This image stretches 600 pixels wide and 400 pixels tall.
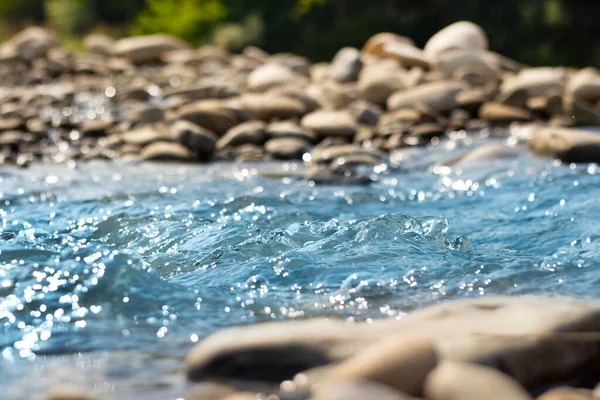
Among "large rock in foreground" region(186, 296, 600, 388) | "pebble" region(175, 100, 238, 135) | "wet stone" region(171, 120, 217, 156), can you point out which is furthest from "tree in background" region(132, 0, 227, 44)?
"large rock in foreground" region(186, 296, 600, 388)

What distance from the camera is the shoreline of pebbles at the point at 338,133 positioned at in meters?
2.79

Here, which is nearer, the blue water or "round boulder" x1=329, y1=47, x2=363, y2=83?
the blue water

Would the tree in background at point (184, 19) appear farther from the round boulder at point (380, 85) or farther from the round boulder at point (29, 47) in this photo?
the round boulder at point (380, 85)

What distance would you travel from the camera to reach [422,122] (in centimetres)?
1036

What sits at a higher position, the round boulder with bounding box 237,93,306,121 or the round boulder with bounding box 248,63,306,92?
the round boulder with bounding box 248,63,306,92

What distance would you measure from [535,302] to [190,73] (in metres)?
10.9

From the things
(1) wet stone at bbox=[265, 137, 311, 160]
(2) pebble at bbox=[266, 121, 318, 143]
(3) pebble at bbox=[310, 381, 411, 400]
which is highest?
(3) pebble at bbox=[310, 381, 411, 400]

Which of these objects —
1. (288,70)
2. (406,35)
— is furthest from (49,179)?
(406,35)

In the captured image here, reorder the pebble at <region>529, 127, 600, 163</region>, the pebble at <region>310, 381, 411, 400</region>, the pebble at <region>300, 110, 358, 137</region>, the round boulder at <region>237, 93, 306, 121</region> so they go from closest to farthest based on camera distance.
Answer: the pebble at <region>310, 381, 411, 400</region> → the pebble at <region>529, 127, 600, 163</region> → the pebble at <region>300, 110, 358, 137</region> → the round boulder at <region>237, 93, 306, 121</region>

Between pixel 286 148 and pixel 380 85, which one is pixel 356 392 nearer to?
pixel 286 148

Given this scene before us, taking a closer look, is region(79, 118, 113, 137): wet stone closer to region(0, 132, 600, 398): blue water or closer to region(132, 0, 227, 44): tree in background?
region(0, 132, 600, 398): blue water

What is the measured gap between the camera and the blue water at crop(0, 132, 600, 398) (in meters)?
3.86

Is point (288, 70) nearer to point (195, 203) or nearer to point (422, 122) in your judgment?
point (422, 122)

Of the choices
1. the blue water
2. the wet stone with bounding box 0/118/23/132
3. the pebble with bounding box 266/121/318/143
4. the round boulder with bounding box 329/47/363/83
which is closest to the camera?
the blue water
